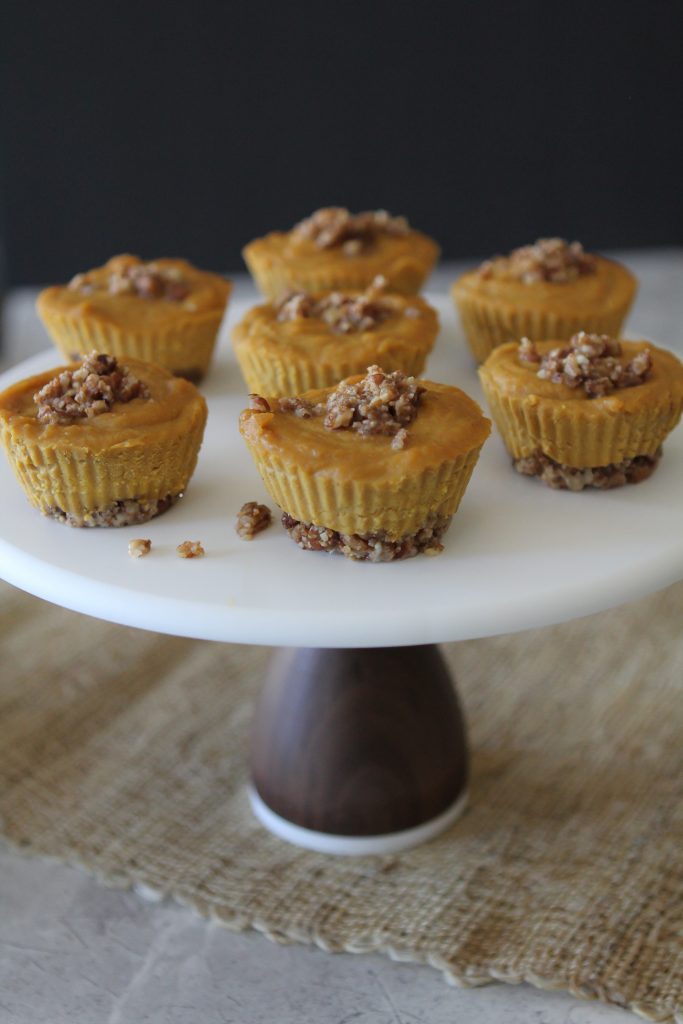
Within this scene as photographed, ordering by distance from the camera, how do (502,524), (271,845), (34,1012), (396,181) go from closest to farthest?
1. (502,524)
2. (34,1012)
3. (271,845)
4. (396,181)

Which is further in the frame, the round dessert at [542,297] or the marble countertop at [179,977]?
the round dessert at [542,297]

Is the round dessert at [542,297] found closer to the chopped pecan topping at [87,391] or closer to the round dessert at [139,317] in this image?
the round dessert at [139,317]

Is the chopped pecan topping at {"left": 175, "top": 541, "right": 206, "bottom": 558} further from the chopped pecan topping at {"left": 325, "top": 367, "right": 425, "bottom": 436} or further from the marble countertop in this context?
the marble countertop

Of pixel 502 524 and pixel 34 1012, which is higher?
pixel 502 524

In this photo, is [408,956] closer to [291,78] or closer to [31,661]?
[31,661]

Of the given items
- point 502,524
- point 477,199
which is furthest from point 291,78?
point 502,524

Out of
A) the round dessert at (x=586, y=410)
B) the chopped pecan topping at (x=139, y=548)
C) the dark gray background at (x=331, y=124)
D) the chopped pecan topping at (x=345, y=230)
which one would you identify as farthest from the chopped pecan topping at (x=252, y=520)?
the dark gray background at (x=331, y=124)
